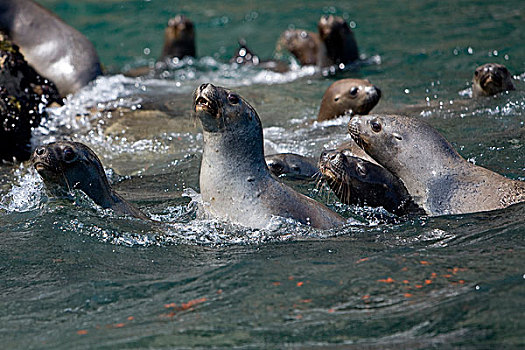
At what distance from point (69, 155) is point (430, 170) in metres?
2.27

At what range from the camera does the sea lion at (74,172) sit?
491cm

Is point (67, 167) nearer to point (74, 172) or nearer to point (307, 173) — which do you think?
point (74, 172)

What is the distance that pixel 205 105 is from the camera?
15.7 ft

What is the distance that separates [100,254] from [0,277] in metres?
0.55

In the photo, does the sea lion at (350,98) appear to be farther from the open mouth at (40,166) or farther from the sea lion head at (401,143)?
the open mouth at (40,166)

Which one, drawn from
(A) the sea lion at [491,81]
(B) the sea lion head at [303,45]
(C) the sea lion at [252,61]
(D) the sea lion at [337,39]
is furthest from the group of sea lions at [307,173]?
(C) the sea lion at [252,61]

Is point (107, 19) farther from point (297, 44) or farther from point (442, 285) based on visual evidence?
point (442, 285)

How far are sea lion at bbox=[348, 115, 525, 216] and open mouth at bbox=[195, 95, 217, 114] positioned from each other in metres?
1.19

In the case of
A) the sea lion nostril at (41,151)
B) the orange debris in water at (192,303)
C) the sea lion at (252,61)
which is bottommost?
the sea lion at (252,61)

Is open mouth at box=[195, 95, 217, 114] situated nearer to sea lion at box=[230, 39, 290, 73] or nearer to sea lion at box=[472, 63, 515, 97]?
sea lion at box=[472, 63, 515, 97]

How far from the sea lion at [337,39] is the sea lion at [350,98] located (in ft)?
10.3

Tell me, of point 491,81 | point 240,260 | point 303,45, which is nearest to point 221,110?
point 240,260

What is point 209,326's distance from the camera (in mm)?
3646

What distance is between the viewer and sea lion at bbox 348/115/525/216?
527 cm
